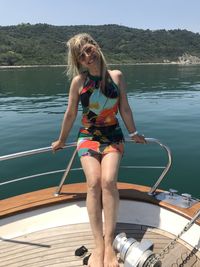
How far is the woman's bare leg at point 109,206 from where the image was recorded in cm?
337

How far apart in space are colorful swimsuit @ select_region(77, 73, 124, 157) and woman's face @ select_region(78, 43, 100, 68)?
0.15 metres

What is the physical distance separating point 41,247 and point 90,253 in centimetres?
52

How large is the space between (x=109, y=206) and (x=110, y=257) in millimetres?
452

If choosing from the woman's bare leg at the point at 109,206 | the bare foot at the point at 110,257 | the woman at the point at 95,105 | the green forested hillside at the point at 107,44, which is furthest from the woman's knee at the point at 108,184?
the green forested hillside at the point at 107,44

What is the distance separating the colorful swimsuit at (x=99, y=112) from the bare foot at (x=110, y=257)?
3.72ft

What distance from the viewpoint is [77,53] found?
405 centimetres

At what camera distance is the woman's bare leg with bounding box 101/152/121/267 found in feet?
11.1

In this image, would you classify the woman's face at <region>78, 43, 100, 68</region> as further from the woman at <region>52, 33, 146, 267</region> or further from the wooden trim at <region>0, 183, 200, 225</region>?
the wooden trim at <region>0, 183, 200, 225</region>

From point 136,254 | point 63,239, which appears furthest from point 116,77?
point 136,254

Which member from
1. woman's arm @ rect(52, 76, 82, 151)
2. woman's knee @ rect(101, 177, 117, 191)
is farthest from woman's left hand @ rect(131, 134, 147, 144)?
woman's knee @ rect(101, 177, 117, 191)

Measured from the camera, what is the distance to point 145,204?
14.0ft

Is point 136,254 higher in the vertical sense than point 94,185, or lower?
lower

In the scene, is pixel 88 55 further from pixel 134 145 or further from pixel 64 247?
pixel 134 145

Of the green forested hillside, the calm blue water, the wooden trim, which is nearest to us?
the wooden trim
